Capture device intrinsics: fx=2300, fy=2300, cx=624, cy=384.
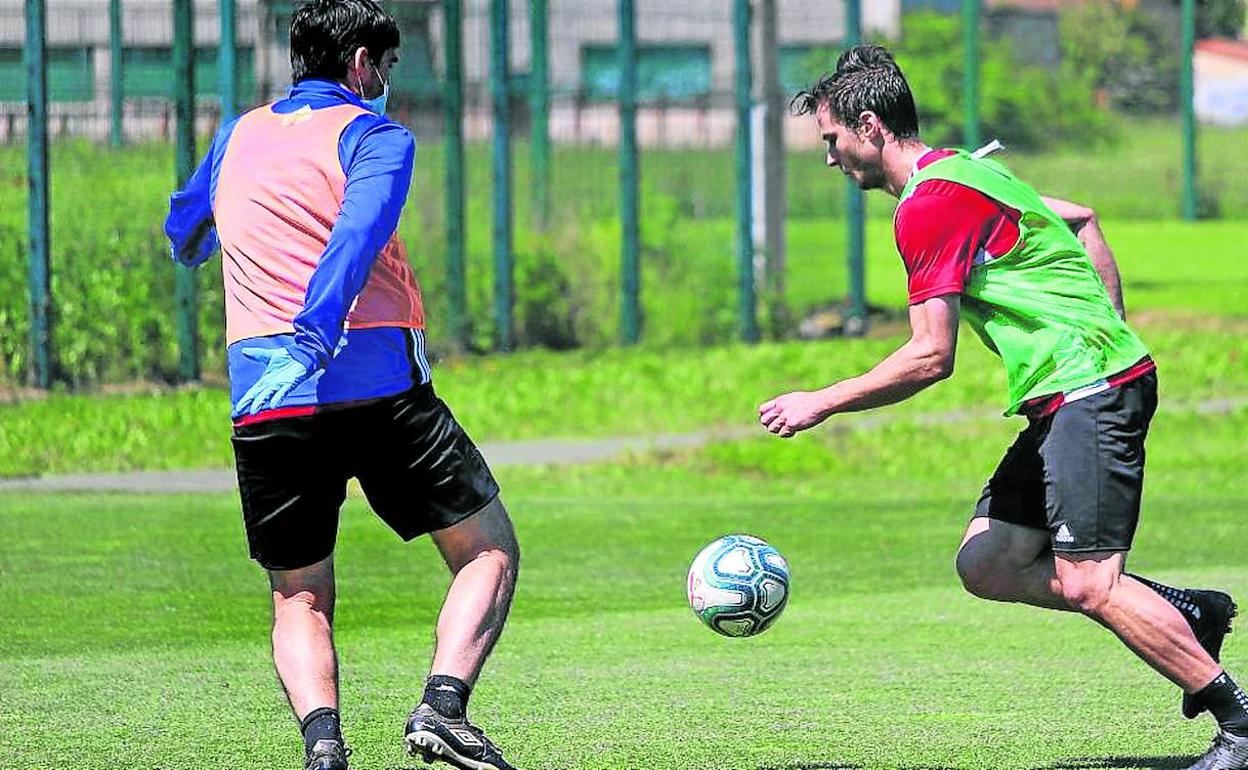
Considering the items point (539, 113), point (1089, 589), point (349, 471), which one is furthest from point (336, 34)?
point (539, 113)

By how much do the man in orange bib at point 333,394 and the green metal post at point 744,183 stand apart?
14888 millimetres

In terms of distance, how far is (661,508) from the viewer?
1384 cm

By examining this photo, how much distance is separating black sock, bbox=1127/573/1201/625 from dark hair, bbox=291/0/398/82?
2518 mm

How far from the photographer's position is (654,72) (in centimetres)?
2131

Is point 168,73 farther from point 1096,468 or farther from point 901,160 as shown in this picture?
point 1096,468

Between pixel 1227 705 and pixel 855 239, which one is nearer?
pixel 1227 705

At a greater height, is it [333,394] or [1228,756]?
[333,394]

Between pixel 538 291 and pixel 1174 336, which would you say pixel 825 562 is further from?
pixel 1174 336

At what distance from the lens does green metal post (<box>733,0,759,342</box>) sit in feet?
68.0

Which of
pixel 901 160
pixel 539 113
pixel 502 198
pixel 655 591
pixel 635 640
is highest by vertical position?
pixel 901 160

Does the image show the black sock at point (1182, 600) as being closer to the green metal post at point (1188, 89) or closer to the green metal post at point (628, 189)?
the green metal post at point (628, 189)

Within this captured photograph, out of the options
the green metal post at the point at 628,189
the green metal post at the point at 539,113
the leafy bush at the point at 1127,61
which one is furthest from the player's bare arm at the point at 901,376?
the leafy bush at the point at 1127,61

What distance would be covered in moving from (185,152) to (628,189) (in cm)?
429

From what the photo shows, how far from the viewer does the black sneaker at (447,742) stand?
222 inches
